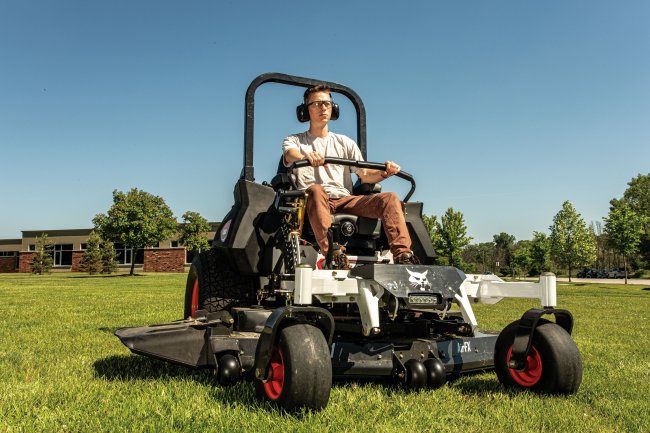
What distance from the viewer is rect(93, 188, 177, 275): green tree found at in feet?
150

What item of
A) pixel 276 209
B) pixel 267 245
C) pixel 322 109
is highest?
pixel 322 109

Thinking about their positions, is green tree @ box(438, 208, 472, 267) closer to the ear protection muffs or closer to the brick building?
the brick building

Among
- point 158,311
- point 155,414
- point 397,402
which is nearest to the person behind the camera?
point 155,414

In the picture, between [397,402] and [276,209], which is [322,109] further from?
[397,402]

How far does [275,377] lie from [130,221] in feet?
150

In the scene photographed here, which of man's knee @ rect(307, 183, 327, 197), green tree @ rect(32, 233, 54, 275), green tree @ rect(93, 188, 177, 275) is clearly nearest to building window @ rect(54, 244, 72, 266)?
green tree @ rect(32, 233, 54, 275)

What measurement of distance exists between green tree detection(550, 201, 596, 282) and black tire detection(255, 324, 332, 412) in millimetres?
47136

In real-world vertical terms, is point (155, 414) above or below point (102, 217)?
below

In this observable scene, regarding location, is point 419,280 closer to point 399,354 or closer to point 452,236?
point 399,354

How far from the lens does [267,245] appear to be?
15.1 ft

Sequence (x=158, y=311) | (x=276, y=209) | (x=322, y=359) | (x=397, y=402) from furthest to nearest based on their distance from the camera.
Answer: (x=158, y=311), (x=276, y=209), (x=397, y=402), (x=322, y=359)

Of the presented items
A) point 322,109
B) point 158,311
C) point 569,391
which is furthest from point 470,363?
point 158,311

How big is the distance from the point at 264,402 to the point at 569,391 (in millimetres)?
1881

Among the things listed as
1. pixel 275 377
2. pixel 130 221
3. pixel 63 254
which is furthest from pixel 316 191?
pixel 63 254
